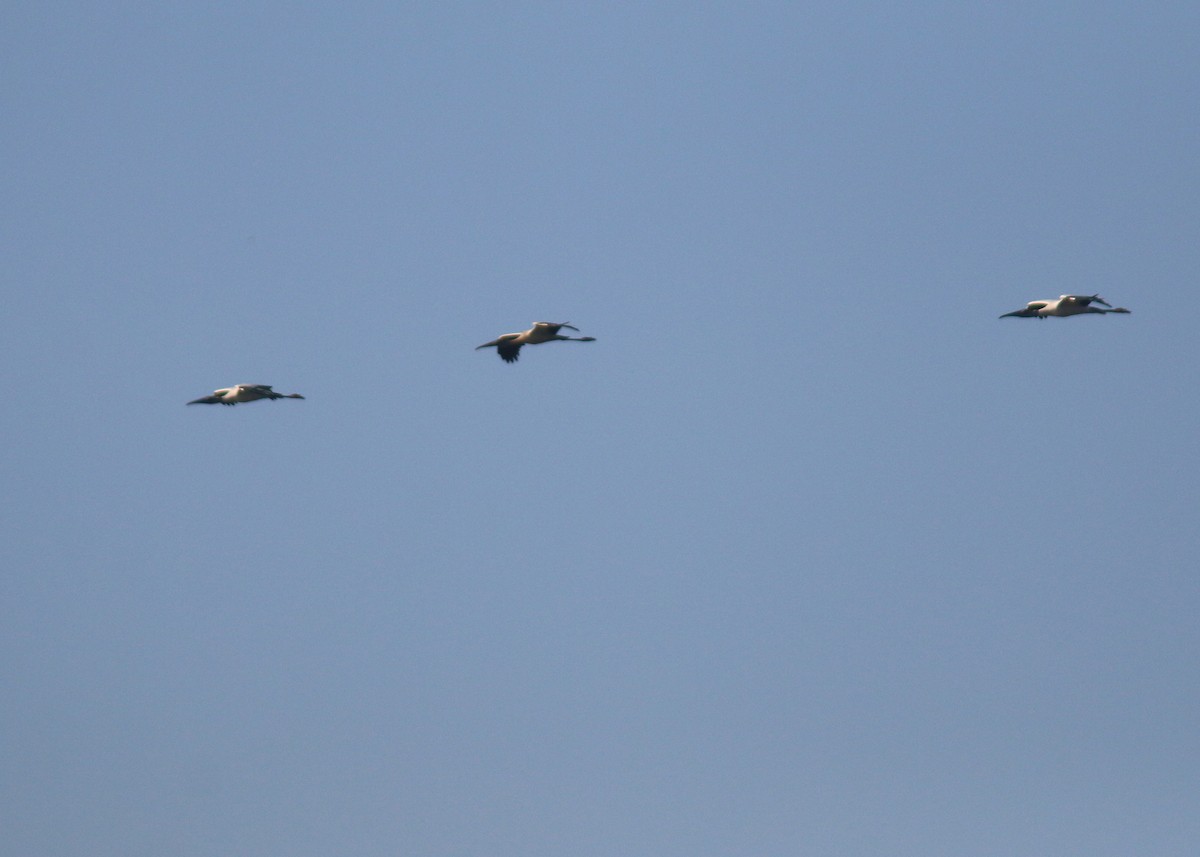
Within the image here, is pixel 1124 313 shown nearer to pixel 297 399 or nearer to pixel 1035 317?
pixel 1035 317

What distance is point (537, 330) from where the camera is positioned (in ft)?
239

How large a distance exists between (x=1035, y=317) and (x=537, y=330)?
1806 centimetres

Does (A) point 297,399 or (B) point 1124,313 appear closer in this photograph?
(B) point 1124,313

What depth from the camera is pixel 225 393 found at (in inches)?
2945

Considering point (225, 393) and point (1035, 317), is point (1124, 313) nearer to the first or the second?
point (1035, 317)

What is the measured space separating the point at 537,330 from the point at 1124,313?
20937 millimetres

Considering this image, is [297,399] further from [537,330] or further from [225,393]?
[537,330]

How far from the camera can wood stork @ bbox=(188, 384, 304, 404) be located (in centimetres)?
7375

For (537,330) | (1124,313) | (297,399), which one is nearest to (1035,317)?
(1124,313)

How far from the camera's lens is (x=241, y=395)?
74500mm

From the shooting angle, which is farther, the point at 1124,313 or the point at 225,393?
the point at 225,393

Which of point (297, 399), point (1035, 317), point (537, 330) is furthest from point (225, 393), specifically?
point (1035, 317)

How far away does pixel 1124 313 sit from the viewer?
226ft

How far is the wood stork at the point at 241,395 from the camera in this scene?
73.8m
